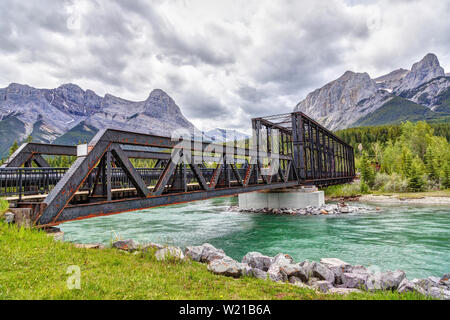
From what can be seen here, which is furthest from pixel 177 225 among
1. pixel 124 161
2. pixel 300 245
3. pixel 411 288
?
pixel 411 288

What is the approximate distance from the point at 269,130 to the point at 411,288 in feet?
103

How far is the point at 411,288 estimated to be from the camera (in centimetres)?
624

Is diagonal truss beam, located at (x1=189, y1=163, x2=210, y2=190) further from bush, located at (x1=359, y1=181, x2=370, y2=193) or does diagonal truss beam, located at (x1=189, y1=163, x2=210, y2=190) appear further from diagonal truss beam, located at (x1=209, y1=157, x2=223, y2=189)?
bush, located at (x1=359, y1=181, x2=370, y2=193)

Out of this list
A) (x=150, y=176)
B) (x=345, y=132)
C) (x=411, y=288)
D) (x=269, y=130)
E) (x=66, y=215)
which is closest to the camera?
(x=411, y=288)

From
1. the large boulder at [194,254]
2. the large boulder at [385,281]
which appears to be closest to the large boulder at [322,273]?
the large boulder at [385,281]

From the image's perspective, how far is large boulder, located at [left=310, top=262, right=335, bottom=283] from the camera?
7473 mm

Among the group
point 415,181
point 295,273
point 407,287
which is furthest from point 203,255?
point 415,181

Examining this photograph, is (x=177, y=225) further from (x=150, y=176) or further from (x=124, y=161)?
(x=124, y=161)

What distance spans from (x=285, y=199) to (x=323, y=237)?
13825 millimetres

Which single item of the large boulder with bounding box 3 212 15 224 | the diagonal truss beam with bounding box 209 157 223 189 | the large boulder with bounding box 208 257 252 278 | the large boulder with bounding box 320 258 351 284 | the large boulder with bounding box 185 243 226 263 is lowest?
the large boulder with bounding box 320 258 351 284

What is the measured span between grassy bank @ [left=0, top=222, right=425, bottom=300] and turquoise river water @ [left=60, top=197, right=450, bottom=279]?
2547 mm

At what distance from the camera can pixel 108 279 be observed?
4930 millimetres

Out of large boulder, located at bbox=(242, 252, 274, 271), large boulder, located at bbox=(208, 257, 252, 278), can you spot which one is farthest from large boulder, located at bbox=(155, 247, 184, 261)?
large boulder, located at bbox=(242, 252, 274, 271)

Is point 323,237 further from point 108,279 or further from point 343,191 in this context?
point 343,191
